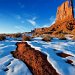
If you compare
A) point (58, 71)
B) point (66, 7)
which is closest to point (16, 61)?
point (58, 71)

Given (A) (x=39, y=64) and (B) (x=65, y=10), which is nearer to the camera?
(A) (x=39, y=64)

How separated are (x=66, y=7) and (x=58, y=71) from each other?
75.1 m

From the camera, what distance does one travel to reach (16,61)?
596 centimetres

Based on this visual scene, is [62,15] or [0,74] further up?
[62,15]

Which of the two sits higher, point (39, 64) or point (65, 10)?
point (65, 10)

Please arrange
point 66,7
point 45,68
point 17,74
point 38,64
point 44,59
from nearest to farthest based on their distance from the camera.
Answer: point 17,74 → point 45,68 → point 38,64 → point 44,59 → point 66,7

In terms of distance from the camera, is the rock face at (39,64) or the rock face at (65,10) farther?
the rock face at (65,10)

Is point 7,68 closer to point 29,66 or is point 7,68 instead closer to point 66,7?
point 29,66

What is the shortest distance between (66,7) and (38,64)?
2932 inches

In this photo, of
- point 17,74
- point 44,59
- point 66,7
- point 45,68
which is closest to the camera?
point 17,74

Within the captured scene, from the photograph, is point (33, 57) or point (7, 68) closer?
point (7, 68)

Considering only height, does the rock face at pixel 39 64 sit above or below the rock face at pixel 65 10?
below

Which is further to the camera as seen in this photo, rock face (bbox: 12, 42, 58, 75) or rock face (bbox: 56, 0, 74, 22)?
rock face (bbox: 56, 0, 74, 22)

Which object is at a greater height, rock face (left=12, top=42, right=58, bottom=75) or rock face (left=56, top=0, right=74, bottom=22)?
rock face (left=56, top=0, right=74, bottom=22)
